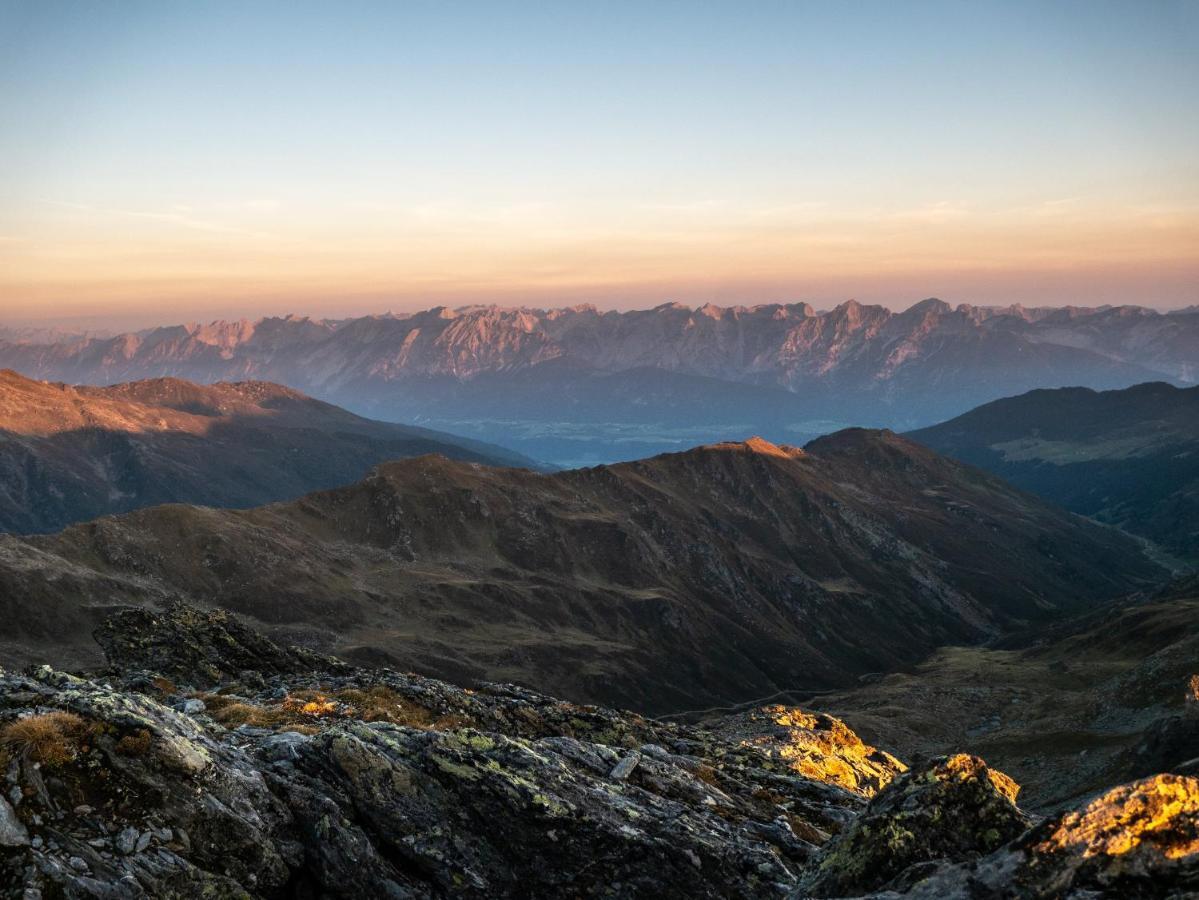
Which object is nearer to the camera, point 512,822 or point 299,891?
point 299,891

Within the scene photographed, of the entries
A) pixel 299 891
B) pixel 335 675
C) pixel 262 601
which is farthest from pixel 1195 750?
pixel 262 601

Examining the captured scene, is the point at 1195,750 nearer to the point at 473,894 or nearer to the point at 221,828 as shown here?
the point at 473,894

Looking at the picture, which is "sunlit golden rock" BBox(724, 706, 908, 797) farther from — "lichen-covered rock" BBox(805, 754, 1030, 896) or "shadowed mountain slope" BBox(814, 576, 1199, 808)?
"lichen-covered rock" BBox(805, 754, 1030, 896)

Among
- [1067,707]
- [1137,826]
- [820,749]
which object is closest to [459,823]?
[1137,826]

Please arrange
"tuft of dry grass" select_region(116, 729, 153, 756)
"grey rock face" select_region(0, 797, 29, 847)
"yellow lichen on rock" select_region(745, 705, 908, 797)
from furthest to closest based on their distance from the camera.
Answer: "yellow lichen on rock" select_region(745, 705, 908, 797) < "tuft of dry grass" select_region(116, 729, 153, 756) < "grey rock face" select_region(0, 797, 29, 847)

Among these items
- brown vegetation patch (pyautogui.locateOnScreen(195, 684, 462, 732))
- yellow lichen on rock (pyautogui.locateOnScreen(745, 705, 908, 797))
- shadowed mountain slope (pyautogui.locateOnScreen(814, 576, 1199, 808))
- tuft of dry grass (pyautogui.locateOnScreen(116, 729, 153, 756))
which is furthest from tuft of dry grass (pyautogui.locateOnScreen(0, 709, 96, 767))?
shadowed mountain slope (pyautogui.locateOnScreen(814, 576, 1199, 808))

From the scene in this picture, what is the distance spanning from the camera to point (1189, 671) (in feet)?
347

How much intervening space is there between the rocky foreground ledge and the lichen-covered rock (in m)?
0.05

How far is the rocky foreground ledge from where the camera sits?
16.6 m

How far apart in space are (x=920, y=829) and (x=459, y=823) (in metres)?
12.0

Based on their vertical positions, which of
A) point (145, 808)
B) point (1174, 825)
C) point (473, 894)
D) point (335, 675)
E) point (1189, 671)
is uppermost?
point (1174, 825)

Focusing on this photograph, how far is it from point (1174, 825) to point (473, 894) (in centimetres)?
1610

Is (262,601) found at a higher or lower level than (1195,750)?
lower

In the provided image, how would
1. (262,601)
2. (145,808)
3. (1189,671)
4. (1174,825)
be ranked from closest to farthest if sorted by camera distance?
1. (1174,825)
2. (145,808)
3. (1189,671)
4. (262,601)
